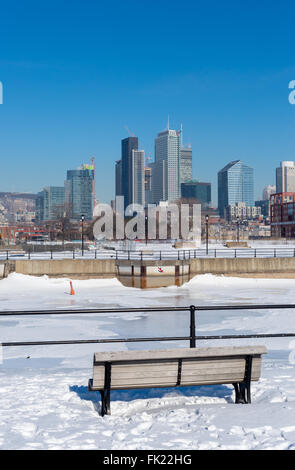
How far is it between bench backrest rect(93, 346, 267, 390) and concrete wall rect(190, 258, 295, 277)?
116ft

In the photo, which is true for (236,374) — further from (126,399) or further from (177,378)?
(126,399)

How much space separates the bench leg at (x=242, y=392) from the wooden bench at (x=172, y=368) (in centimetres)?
6

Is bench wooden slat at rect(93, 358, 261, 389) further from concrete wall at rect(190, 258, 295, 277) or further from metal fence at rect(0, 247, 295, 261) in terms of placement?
metal fence at rect(0, 247, 295, 261)

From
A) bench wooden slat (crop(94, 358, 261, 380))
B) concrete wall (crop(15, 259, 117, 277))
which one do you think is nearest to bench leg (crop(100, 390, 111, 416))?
bench wooden slat (crop(94, 358, 261, 380))

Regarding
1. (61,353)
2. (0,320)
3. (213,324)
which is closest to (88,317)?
(0,320)

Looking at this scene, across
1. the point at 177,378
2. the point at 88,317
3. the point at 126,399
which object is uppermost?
the point at 177,378

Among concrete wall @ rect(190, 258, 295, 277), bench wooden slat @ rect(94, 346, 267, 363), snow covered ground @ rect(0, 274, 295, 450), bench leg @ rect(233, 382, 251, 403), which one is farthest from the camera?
concrete wall @ rect(190, 258, 295, 277)

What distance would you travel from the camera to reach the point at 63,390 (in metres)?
6.87

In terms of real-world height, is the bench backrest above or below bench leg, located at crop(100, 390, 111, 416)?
above

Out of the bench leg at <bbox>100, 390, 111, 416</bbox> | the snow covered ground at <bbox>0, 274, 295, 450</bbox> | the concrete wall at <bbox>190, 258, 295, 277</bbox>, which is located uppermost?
the bench leg at <bbox>100, 390, 111, 416</bbox>

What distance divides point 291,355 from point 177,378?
17.5ft

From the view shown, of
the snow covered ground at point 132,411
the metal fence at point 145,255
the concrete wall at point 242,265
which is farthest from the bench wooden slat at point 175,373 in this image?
the metal fence at point 145,255

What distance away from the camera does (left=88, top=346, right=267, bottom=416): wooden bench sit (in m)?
5.63

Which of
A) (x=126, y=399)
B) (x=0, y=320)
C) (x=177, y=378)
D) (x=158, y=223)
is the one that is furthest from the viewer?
(x=158, y=223)
